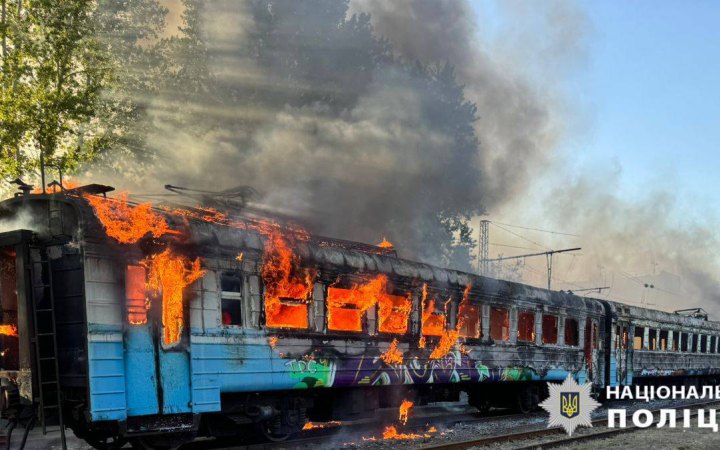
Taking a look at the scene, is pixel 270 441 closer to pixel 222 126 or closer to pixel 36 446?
pixel 36 446

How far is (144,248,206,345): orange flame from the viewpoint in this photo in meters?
8.60

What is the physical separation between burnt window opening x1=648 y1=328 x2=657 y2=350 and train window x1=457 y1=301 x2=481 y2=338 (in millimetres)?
10249

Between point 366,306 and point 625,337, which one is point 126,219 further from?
point 625,337

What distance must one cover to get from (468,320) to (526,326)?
247 centimetres

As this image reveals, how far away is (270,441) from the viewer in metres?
10.6

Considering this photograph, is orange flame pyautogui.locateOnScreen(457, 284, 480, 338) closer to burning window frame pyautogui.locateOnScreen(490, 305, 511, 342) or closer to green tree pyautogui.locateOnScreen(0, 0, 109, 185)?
burning window frame pyautogui.locateOnScreen(490, 305, 511, 342)

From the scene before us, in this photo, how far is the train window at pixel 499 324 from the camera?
14312 mm

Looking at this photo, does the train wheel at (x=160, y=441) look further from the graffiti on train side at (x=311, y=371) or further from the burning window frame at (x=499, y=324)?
the burning window frame at (x=499, y=324)

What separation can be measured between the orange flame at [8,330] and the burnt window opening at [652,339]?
61.7ft

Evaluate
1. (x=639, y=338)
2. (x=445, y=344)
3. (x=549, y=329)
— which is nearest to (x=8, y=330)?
(x=445, y=344)

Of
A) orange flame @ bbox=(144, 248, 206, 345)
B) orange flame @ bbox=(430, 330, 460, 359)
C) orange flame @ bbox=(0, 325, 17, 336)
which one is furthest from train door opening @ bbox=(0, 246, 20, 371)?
orange flame @ bbox=(430, 330, 460, 359)

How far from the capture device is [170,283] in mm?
8750

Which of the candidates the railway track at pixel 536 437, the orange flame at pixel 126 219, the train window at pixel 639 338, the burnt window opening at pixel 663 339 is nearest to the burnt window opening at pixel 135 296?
the orange flame at pixel 126 219

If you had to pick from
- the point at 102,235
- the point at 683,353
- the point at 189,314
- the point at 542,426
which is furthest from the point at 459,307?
the point at 683,353
